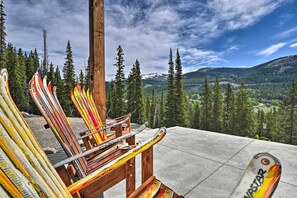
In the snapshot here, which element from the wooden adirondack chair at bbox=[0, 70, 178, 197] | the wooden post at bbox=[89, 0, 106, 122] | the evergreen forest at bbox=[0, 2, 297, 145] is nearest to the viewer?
the wooden adirondack chair at bbox=[0, 70, 178, 197]

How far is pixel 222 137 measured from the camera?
3.66 m

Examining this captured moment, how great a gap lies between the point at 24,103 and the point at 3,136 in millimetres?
26669

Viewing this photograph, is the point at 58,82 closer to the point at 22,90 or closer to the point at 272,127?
the point at 22,90

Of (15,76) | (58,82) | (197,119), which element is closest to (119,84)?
(58,82)

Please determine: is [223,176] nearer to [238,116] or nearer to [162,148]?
[162,148]

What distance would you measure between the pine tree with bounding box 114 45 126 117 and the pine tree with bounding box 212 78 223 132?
15.5 m

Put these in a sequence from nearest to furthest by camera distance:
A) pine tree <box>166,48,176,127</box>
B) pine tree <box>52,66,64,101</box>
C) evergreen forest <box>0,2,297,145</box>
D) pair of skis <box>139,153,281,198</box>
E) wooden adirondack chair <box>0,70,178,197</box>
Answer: wooden adirondack chair <box>0,70,178,197</box> → pair of skis <box>139,153,281,198</box> → evergreen forest <box>0,2,297,145</box> → pine tree <box>52,66,64,101</box> → pine tree <box>166,48,176,127</box>

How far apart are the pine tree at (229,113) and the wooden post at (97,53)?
91.8ft

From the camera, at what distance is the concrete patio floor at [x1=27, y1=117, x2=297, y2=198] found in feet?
5.90

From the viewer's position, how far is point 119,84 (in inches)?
870

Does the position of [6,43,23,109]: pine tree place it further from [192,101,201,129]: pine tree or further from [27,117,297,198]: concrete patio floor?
[192,101,201,129]: pine tree

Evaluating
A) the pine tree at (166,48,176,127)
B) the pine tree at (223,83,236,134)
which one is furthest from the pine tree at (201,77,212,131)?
the pine tree at (166,48,176,127)

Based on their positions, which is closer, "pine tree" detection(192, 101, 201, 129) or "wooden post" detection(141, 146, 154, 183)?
"wooden post" detection(141, 146, 154, 183)

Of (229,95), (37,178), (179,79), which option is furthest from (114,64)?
(37,178)
